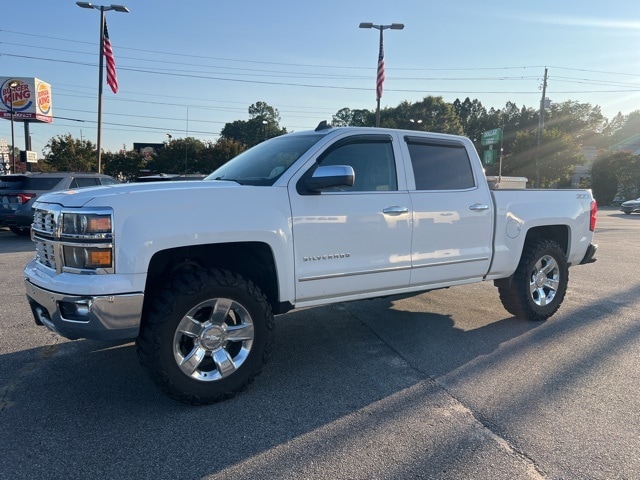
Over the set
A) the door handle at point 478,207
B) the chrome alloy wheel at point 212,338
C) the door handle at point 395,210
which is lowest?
the chrome alloy wheel at point 212,338

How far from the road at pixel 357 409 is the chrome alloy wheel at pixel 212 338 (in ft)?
0.90

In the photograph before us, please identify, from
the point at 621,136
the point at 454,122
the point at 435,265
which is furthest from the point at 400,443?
the point at 621,136

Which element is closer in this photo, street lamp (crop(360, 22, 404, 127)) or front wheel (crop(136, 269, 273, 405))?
front wheel (crop(136, 269, 273, 405))

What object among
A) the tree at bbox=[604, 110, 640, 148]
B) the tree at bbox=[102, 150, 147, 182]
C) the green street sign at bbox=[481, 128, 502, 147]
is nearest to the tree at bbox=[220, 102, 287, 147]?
the tree at bbox=[102, 150, 147, 182]

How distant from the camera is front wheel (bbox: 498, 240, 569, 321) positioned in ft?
17.8

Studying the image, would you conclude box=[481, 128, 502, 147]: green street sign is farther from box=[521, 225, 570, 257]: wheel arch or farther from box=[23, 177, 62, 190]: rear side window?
box=[521, 225, 570, 257]: wheel arch

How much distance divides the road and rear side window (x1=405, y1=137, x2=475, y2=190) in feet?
5.17

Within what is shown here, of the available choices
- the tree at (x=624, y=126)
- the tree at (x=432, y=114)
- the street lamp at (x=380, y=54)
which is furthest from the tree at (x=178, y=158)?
the tree at (x=624, y=126)

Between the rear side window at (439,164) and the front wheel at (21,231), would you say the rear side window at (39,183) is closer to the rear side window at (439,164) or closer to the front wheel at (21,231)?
the front wheel at (21,231)

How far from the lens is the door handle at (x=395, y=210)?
4215 millimetres

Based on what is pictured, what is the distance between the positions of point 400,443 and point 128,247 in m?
2.12

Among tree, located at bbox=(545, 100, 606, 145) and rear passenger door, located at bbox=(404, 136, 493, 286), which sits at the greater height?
tree, located at bbox=(545, 100, 606, 145)

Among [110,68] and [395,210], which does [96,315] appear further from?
[110,68]

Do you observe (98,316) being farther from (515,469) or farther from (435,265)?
(435,265)
